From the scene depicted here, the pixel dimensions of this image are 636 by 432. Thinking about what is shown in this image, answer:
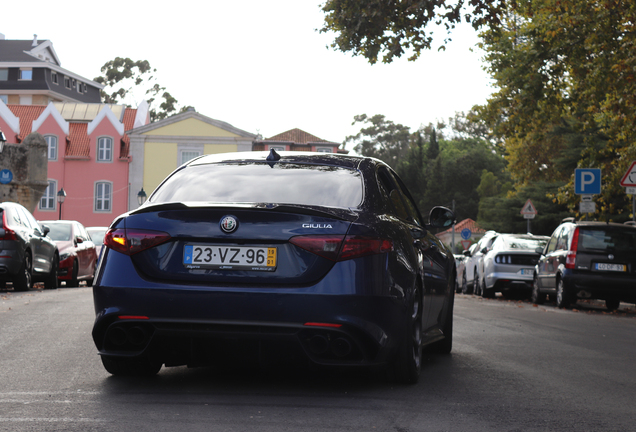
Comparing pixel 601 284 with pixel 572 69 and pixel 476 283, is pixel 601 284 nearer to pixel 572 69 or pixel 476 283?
pixel 572 69

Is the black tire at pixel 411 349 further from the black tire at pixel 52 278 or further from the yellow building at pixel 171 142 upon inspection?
the yellow building at pixel 171 142

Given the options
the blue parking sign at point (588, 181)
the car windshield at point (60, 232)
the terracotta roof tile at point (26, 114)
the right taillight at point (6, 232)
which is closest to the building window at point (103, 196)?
the terracotta roof tile at point (26, 114)

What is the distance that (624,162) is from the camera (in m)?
21.9

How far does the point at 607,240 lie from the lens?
17.0 metres

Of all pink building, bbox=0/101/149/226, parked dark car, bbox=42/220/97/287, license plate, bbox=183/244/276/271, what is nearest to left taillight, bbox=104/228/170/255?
license plate, bbox=183/244/276/271

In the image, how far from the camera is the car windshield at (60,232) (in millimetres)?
21438

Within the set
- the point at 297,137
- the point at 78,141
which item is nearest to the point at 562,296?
the point at 78,141

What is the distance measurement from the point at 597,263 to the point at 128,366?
12429 mm

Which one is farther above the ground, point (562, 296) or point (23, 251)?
point (23, 251)

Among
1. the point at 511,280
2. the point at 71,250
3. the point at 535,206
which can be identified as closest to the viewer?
the point at 71,250

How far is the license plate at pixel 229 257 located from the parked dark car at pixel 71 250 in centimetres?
1632

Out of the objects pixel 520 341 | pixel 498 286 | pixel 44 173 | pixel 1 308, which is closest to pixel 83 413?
pixel 520 341

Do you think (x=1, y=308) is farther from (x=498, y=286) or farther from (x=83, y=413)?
(x=498, y=286)

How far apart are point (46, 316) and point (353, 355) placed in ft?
21.8
